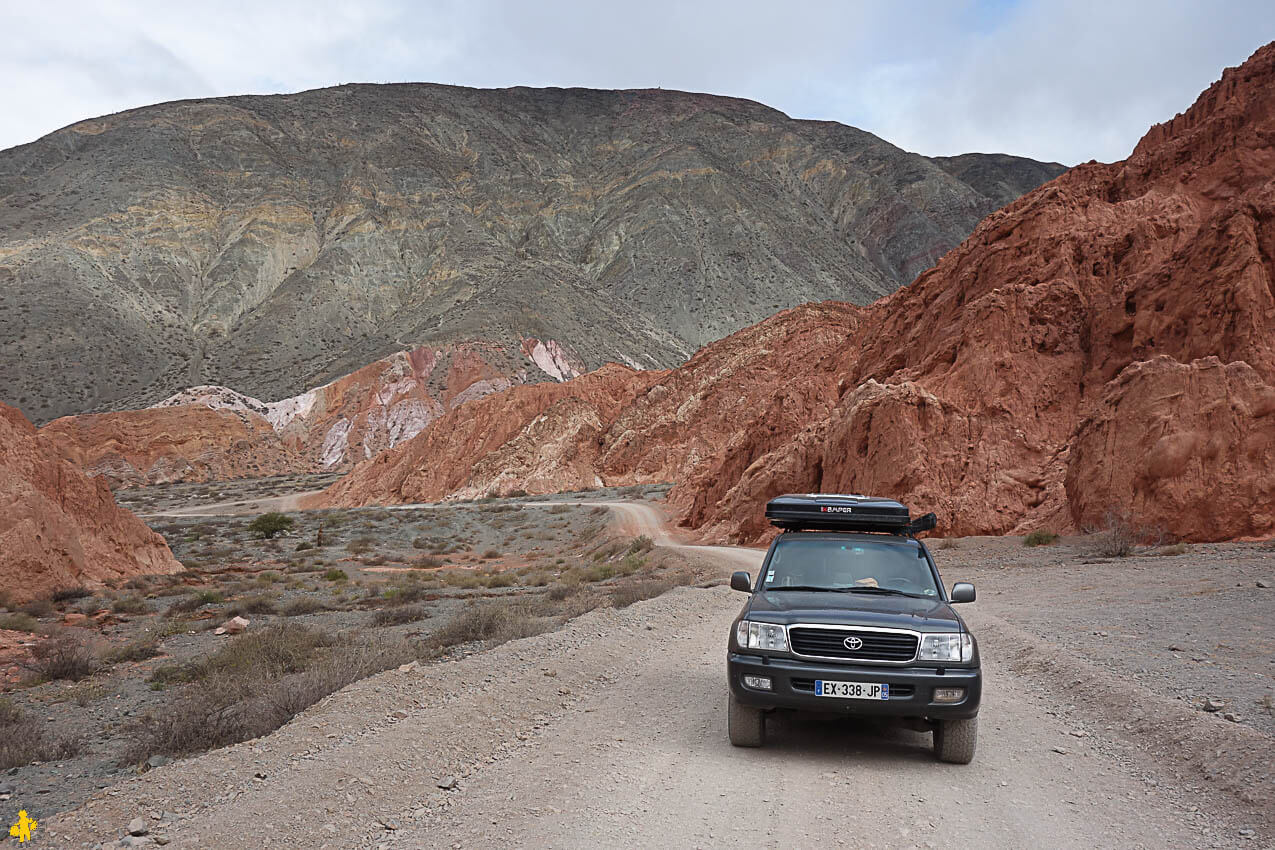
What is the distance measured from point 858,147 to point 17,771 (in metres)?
177

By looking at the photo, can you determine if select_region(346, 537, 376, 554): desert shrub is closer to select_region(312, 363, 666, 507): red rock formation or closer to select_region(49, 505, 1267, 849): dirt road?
select_region(312, 363, 666, 507): red rock formation

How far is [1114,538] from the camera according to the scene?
69.1ft

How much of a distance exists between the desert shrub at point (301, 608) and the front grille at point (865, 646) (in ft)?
48.7

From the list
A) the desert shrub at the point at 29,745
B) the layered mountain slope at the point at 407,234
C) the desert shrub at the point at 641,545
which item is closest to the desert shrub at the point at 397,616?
the desert shrub at the point at 29,745

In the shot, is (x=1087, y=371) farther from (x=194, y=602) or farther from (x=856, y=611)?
(x=194, y=602)

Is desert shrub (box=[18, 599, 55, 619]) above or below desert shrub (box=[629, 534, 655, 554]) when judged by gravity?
above

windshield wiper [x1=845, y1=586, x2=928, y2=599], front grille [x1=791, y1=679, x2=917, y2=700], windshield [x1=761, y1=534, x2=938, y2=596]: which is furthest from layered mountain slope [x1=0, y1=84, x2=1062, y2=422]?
front grille [x1=791, y1=679, x2=917, y2=700]

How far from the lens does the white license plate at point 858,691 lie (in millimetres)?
6363

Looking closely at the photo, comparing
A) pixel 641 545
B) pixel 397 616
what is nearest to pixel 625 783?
pixel 397 616

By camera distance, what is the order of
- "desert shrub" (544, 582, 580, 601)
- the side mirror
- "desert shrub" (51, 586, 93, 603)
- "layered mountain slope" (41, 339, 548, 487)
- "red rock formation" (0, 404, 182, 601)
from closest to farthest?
1. the side mirror
2. "desert shrub" (544, 582, 580, 601)
3. "desert shrub" (51, 586, 93, 603)
4. "red rock formation" (0, 404, 182, 601)
5. "layered mountain slope" (41, 339, 548, 487)

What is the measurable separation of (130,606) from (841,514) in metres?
17.2

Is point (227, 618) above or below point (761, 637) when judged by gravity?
below

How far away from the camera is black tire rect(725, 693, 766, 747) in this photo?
6809mm

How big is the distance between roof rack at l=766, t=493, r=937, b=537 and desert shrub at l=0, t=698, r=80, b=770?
7227 mm
